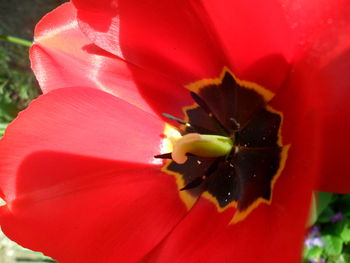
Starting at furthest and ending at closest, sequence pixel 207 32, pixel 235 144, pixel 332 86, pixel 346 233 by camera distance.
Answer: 1. pixel 346 233
2. pixel 235 144
3. pixel 207 32
4. pixel 332 86

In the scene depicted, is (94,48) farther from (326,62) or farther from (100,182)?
(326,62)

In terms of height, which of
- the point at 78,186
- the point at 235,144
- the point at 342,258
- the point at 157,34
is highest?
the point at 157,34

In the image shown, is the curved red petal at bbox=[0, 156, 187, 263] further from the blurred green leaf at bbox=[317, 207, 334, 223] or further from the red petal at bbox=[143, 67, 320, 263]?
the blurred green leaf at bbox=[317, 207, 334, 223]

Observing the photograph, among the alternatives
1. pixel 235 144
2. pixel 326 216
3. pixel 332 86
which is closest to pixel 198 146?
pixel 235 144

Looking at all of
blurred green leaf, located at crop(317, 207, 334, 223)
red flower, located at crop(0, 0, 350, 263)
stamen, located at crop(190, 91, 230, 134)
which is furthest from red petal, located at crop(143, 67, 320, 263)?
blurred green leaf, located at crop(317, 207, 334, 223)

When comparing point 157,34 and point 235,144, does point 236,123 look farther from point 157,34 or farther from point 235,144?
point 157,34

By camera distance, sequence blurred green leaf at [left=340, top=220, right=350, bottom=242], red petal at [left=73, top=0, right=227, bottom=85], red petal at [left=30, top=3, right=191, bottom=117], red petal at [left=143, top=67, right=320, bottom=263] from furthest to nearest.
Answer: blurred green leaf at [left=340, top=220, right=350, bottom=242]
red petal at [left=30, top=3, right=191, bottom=117]
red petal at [left=73, top=0, right=227, bottom=85]
red petal at [left=143, top=67, right=320, bottom=263]

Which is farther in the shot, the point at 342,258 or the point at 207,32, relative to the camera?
the point at 342,258
